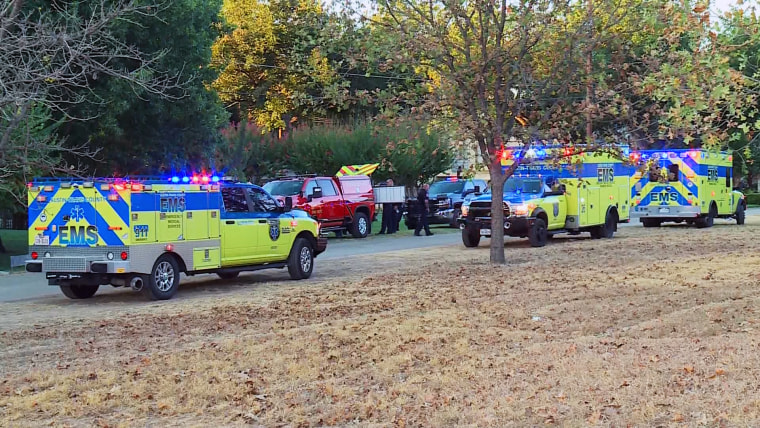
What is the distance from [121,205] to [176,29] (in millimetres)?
11603

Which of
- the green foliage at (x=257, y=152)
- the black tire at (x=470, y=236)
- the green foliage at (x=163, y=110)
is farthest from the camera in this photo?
the green foliage at (x=257, y=152)

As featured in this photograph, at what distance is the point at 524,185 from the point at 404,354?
16.6 metres

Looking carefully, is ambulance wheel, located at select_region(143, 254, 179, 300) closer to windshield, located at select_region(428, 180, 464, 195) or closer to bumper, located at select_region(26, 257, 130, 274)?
bumper, located at select_region(26, 257, 130, 274)

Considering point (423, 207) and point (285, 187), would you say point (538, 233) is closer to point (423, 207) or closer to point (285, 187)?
point (423, 207)

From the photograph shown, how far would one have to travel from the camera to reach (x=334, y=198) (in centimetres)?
2920

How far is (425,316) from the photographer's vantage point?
496 inches

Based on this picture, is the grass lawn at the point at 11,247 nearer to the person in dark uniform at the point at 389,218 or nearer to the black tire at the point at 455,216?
the person in dark uniform at the point at 389,218

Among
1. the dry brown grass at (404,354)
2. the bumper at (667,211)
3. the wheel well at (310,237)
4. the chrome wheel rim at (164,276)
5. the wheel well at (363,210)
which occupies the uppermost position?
the wheel well at (363,210)

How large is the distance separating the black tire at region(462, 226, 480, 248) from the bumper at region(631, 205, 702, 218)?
9.67 meters

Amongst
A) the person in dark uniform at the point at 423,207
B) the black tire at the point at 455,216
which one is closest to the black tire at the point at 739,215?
the black tire at the point at 455,216

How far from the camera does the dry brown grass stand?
758 centimetres

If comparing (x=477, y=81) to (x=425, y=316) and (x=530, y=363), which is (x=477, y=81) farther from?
(x=530, y=363)

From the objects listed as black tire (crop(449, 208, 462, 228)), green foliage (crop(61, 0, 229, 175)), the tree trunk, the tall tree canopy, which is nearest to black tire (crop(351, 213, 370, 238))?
black tire (crop(449, 208, 462, 228))

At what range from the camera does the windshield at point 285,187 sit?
27.9 meters
